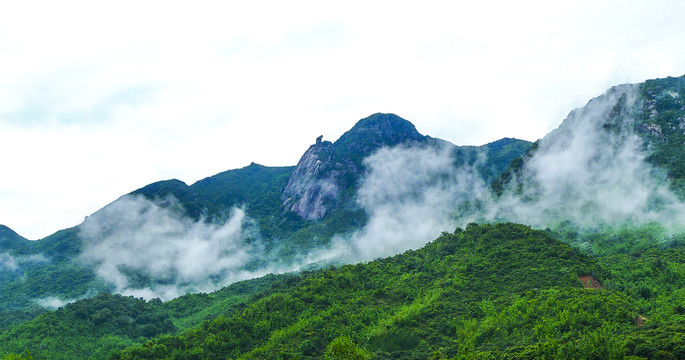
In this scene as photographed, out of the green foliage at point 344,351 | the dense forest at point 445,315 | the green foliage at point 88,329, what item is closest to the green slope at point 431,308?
the dense forest at point 445,315

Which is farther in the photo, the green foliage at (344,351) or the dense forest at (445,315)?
the dense forest at (445,315)

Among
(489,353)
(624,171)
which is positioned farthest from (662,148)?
(489,353)

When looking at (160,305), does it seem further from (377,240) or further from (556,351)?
(556,351)

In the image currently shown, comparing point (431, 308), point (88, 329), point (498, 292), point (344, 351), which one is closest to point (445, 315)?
point (431, 308)

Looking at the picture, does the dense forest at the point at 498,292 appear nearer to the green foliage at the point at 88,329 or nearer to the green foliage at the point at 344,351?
the green foliage at the point at 344,351

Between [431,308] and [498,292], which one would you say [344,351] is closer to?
[431,308]

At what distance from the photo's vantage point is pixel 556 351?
145ft

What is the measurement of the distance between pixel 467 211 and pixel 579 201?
1755 inches

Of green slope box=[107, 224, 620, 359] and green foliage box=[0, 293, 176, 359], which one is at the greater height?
green foliage box=[0, 293, 176, 359]

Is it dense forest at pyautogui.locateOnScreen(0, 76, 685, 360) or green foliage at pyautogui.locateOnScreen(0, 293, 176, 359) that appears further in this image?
green foliage at pyautogui.locateOnScreen(0, 293, 176, 359)

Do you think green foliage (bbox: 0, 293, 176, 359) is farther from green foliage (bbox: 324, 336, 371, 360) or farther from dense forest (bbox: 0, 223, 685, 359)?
green foliage (bbox: 324, 336, 371, 360)

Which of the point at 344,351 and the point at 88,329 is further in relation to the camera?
the point at 88,329

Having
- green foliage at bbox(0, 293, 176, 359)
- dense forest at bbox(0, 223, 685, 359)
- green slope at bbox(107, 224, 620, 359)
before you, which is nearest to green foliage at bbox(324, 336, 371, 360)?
dense forest at bbox(0, 223, 685, 359)

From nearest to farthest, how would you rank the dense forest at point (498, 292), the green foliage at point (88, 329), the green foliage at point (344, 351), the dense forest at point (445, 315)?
the green foliage at point (344, 351) < the dense forest at point (445, 315) < the dense forest at point (498, 292) < the green foliage at point (88, 329)
